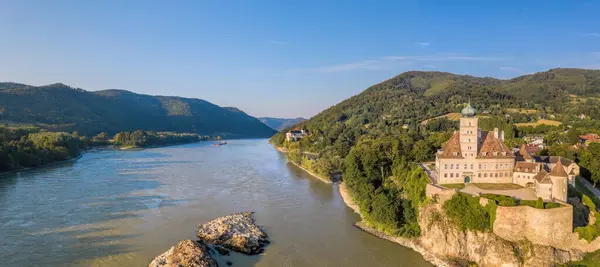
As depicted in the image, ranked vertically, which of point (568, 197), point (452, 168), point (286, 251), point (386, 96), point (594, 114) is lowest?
point (286, 251)

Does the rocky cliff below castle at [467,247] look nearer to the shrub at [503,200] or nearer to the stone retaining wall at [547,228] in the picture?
the stone retaining wall at [547,228]

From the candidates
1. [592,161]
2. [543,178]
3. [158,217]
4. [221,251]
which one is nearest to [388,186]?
[543,178]

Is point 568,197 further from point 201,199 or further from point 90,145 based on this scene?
point 90,145

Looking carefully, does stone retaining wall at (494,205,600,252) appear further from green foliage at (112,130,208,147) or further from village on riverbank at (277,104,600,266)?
green foliage at (112,130,208,147)

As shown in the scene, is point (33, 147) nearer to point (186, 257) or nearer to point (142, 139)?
point (142, 139)

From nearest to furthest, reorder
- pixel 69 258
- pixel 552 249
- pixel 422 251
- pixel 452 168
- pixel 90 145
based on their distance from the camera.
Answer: pixel 552 249 < pixel 69 258 < pixel 422 251 < pixel 452 168 < pixel 90 145

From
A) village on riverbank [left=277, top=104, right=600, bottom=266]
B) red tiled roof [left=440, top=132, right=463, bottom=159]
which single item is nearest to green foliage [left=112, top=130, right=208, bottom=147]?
village on riverbank [left=277, top=104, right=600, bottom=266]

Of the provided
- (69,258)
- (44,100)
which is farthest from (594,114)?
(44,100)
